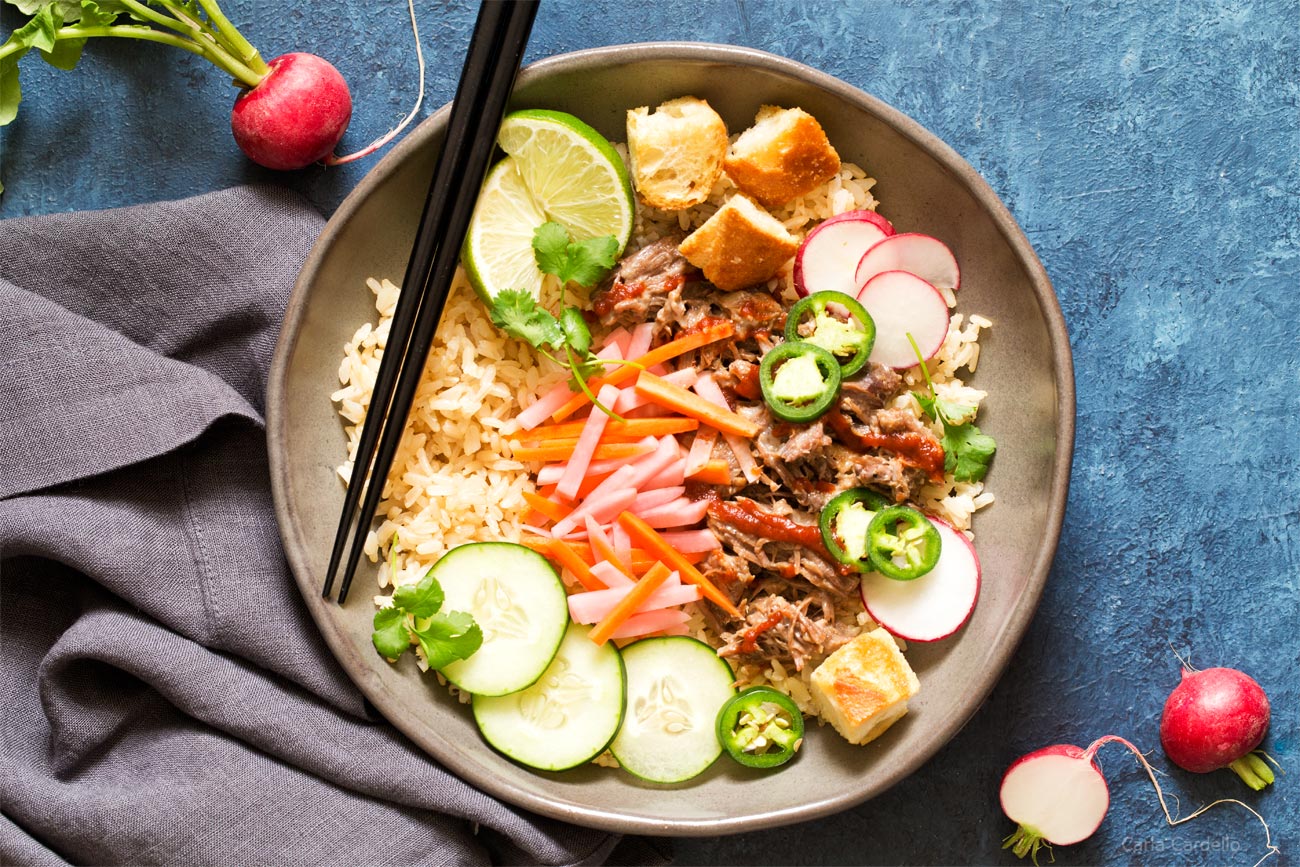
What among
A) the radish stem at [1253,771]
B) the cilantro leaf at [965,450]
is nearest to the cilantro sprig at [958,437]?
the cilantro leaf at [965,450]

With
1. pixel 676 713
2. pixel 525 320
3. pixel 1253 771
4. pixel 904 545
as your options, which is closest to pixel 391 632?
pixel 676 713

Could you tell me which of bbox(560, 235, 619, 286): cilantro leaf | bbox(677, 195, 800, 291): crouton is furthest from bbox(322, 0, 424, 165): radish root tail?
bbox(677, 195, 800, 291): crouton

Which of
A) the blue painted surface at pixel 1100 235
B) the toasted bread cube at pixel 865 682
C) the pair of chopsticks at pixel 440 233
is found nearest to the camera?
the pair of chopsticks at pixel 440 233

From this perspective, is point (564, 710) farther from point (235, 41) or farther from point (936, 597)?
point (235, 41)

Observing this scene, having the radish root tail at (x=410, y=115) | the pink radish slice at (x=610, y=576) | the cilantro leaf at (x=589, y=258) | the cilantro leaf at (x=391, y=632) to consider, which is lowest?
the cilantro leaf at (x=391, y=632)

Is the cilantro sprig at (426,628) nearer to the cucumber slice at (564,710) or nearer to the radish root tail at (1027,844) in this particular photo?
the cucumber slice at (564,710)

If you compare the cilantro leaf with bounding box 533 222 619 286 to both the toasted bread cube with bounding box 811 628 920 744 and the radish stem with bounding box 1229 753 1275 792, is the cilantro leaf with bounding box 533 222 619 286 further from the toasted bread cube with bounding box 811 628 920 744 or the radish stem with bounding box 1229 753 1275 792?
the radish stem with bounding box 1229 753 1275 792
